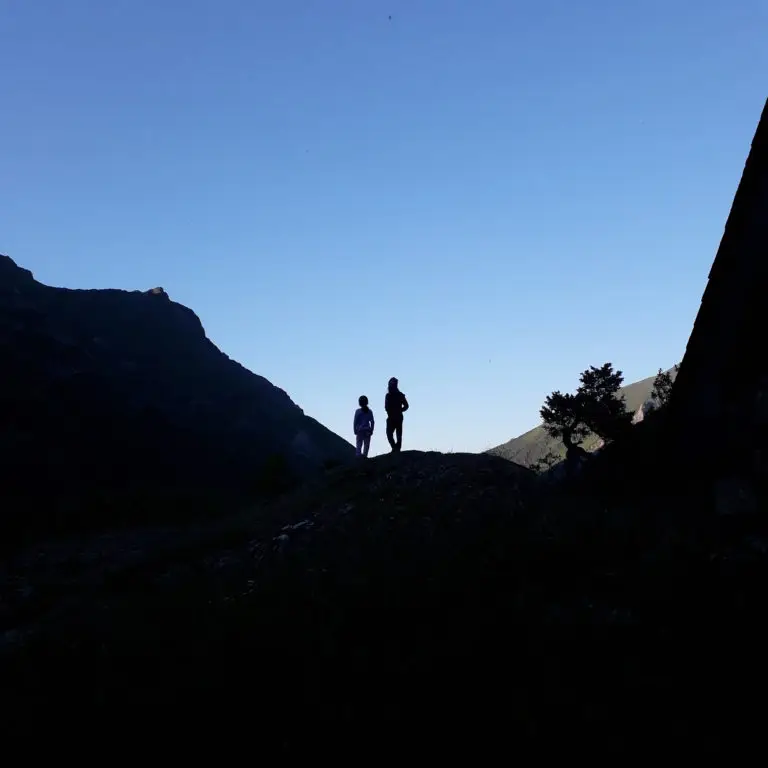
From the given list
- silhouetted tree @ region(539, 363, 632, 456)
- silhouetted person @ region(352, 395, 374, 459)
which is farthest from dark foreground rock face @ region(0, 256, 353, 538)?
silhouetted tree @ region(539, 363, 632, 456)

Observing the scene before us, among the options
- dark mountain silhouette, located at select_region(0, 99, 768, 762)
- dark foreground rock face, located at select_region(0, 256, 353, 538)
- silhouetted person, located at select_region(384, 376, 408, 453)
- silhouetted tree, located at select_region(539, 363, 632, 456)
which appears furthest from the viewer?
silhouetted tree, located at select_region(539, 363, 632, 456)

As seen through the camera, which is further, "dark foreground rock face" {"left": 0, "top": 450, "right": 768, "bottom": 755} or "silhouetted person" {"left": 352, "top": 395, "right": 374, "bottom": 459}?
"silhouetted person" {"left": 352, "top": 395, "right": 374, "bottom": 459}

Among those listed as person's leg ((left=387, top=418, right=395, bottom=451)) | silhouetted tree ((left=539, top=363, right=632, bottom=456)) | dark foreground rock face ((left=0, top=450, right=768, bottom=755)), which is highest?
silhouetted tree ((left=539, top=363, right=632, bottom=456))

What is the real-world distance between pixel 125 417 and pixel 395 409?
32389mm

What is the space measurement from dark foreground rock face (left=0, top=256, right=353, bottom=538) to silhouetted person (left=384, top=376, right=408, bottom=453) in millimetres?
9933

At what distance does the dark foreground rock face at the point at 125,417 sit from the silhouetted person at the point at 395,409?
9933mm

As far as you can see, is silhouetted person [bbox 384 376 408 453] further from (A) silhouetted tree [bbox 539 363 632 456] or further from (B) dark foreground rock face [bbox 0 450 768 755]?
(A) silhouetted tree [bbox 539 363 632 456]

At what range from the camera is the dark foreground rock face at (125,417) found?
1112 inches

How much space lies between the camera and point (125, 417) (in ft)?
144

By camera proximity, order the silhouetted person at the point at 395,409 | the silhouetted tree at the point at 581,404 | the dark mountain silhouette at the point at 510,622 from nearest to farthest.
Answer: the dark mountain silhouette at the point at 510,622
the silhouetted person at the point at 395,409
the silhouetted tree at the point at 581,404

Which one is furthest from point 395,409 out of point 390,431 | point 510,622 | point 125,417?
point 125,417

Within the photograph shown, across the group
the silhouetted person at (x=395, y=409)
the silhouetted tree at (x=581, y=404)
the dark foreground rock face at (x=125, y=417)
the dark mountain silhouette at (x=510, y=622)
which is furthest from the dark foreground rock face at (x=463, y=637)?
the silhouetted tree at (x=581, y=404)

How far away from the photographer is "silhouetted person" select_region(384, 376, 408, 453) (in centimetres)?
1656

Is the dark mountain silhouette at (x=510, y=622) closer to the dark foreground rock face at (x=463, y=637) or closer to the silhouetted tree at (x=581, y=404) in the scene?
the dark foreground rock face at (x=463, y=637)
